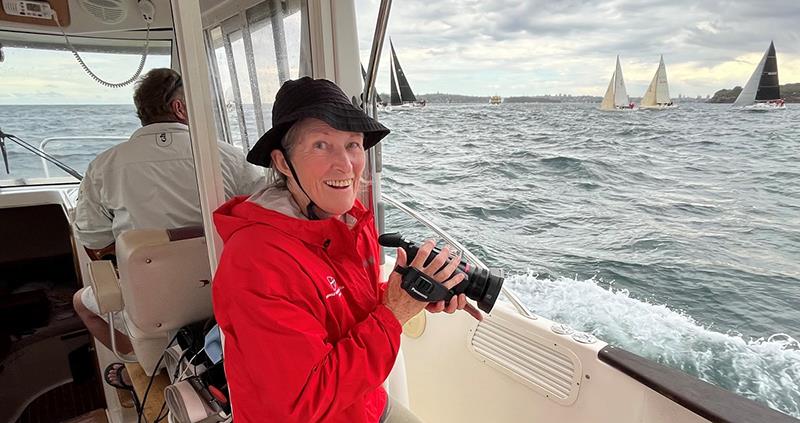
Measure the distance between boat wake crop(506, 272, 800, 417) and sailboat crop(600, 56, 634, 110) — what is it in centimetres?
485

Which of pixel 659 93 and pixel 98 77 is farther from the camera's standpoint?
pixel 659 93

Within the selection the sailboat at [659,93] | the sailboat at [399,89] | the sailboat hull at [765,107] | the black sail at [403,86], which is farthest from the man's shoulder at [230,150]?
the sailboat at [659,93]

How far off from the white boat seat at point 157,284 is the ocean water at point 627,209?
0.41 metres

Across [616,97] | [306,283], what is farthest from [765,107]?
[306,283]

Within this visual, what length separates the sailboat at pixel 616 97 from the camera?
6.93 meters

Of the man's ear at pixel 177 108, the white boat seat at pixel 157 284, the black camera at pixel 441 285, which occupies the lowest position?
the white boat seat at pixel 157 284

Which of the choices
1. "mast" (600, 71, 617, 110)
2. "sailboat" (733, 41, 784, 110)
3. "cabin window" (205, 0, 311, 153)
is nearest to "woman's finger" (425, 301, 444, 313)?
"cabin window" (205, 0, 311, 153)

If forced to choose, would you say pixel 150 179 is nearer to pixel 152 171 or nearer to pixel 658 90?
pixel 152 171

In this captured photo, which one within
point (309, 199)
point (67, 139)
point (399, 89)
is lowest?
point (309, 199)

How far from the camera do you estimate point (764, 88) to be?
4.57 metres

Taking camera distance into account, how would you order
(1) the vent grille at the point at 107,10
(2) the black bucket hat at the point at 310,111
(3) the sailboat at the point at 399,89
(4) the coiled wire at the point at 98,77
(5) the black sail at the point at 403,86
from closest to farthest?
(2) the black bucket hat at the point at 310,111 < (1) the vent grille at the point at 107,10 < (4) the coiled wire at the point at 98,77 < (3) the sailboat at the point at 399,89 < (5) the black sail at the point at 403,86

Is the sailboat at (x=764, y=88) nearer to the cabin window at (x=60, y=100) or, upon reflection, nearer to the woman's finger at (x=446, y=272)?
the woman's finger at (x=446, y=272)

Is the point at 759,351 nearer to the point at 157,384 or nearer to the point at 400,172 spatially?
the point at 157,384

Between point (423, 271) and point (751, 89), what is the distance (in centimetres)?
578
